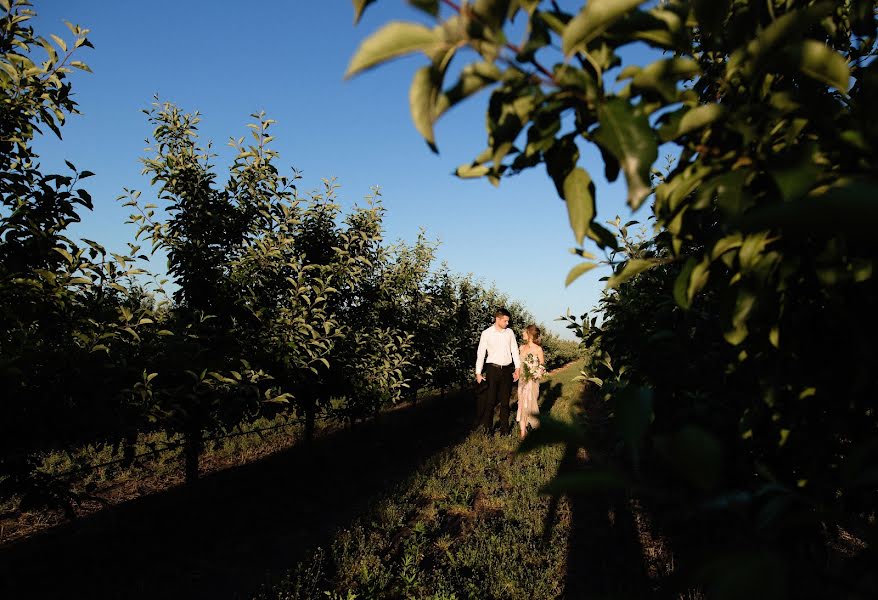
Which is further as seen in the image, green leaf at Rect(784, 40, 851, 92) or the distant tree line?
the distant tree line

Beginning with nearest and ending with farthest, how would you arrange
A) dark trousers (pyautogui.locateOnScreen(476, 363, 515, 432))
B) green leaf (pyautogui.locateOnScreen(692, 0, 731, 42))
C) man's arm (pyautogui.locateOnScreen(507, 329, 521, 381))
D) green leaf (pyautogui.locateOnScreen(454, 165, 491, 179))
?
green leaf (pyautogui.locateOnScreen(692, 0, 731, 42)), green leaf (pyautogui.locateOnScreen(454, 165, 491, 179)), man's arm (pyautogui.locateOnScreen(507, 329, 521, 381)), dark trousers (pyautogui.locateOnScreen(476, 363, 515, 432))

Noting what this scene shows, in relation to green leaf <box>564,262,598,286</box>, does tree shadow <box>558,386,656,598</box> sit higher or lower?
lower

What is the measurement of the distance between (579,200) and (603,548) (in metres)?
4.74

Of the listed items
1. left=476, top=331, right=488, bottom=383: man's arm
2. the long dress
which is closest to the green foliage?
the long dress

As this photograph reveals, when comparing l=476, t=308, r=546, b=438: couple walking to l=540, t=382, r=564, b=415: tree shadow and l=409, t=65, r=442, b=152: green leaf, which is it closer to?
l=540, t=382, r=564, b=415: tree shadow

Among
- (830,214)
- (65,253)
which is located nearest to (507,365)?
(65,253)

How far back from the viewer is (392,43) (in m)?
0.62

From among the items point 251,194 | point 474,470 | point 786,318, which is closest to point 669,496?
point 786,318

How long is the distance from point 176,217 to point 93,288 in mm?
2367

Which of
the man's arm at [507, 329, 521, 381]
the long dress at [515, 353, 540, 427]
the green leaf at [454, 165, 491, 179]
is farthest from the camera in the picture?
the man's arm at [507, 329, 521, 381]

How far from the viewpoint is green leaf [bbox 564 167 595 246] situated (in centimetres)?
77

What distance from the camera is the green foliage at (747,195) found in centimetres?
50

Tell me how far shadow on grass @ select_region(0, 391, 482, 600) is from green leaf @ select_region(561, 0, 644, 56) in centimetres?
442

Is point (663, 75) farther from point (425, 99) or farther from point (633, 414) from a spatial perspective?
point (633, 414)
